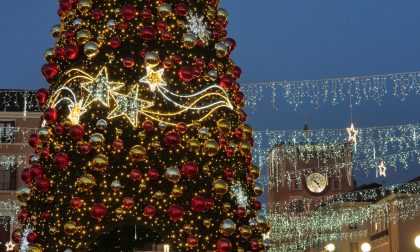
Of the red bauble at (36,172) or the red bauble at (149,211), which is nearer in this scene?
the red bauble at (149,211)

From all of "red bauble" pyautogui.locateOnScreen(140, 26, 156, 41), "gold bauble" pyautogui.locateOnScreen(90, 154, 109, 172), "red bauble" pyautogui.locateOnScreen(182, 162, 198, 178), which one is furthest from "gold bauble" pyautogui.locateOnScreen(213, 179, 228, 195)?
"red bauble" pyautogui.locateOnScreen(140, 26, 156, 41)

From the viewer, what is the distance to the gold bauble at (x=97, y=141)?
259 inches

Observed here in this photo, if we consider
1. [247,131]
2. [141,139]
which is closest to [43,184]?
[141,139]

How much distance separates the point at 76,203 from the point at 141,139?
0.95 metres

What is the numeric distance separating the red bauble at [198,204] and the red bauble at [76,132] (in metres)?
1.36

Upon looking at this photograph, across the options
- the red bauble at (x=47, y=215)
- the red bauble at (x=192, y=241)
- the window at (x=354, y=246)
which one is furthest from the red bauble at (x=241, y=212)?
the window at (x=354, y=246)

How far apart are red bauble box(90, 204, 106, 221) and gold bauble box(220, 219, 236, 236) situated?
4.04 feet

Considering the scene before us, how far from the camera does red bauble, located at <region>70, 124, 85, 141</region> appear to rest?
6.65 metres

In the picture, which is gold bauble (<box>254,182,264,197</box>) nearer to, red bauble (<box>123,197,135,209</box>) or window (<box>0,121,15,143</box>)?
red bauble (<box>123,197,135,209</box>)

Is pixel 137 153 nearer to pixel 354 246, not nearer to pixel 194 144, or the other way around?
pixel 194 144

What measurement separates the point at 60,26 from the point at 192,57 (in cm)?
175

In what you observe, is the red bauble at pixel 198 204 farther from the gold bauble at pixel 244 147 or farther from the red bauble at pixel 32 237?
the red bauble at pixel 32 237

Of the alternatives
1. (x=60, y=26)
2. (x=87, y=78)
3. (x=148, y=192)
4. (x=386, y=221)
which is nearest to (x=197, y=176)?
(x=148, y=192)

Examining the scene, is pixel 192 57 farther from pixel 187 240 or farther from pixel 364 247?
pixel 364 247
